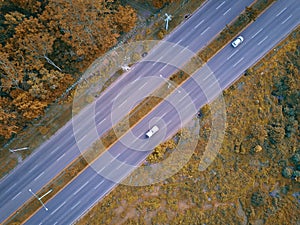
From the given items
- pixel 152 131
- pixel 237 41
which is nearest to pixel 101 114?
pixel 152 131

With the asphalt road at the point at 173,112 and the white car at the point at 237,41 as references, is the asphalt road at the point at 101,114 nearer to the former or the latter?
the white car at the point at 237,41

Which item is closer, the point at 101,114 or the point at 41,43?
the point at 41,43

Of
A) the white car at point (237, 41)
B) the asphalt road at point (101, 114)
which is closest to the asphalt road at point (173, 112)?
the white car at point (237, 41)

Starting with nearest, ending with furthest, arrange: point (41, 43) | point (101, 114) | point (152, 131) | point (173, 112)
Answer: point (41, 43) < point (152, 131) < point (173, 112) < point (101, 114)

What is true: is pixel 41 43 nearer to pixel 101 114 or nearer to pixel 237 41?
pixel 101 114

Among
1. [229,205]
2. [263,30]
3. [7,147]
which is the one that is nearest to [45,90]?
[7,147]

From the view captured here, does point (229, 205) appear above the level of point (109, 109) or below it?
below

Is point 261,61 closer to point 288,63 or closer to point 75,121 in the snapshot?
point 288,63
